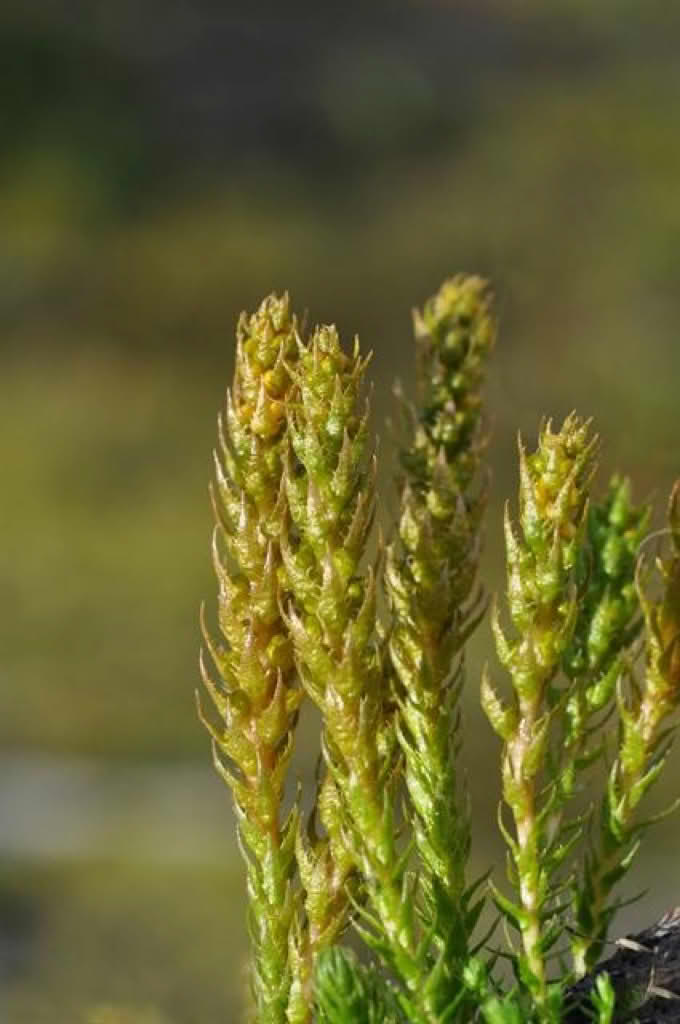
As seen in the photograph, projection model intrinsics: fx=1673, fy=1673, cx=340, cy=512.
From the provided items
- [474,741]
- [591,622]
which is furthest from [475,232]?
[591,622]

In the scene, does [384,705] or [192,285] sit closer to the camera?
[384,705]

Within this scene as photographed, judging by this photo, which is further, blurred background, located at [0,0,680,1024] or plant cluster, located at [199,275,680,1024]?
blurred background, located at [0,0,680,1024]

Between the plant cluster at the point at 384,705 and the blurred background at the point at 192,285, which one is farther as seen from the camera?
the blurred background at the point at 192,285

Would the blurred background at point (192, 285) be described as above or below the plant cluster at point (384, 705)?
above

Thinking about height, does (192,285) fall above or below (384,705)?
above
